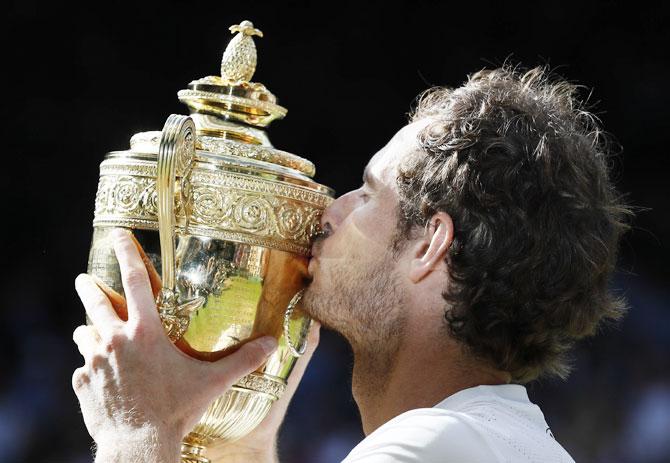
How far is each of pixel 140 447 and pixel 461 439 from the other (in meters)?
0.64

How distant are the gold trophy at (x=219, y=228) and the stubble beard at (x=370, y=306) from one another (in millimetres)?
84

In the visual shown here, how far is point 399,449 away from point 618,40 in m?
3.78

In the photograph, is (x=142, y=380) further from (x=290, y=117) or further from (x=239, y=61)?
(x=290, y=117)

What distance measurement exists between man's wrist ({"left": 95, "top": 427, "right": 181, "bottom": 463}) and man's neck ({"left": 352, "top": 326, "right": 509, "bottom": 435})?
0.43 m

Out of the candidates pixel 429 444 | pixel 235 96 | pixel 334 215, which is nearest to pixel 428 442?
pixel 429 444

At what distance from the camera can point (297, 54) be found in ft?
17.6

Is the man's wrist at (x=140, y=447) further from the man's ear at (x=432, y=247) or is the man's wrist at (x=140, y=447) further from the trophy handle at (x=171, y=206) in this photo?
the man's ear at (x=432, y=247)

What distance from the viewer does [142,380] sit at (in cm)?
218

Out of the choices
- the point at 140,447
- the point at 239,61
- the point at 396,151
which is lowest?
the point at 140,447

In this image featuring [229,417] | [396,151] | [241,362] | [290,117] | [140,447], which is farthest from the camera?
[290,117]

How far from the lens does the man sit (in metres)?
2.18

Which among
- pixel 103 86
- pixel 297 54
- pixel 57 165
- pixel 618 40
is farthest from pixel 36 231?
pixel 618 40

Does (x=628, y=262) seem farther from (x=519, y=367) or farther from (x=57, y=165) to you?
(x=519, y=367)

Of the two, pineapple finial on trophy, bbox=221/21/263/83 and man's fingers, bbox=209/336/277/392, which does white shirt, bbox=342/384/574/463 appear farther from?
pineapple finial on trophy, bbox=221/21/263/83
